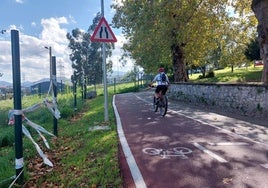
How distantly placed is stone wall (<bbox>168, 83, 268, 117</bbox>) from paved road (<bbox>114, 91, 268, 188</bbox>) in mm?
1553

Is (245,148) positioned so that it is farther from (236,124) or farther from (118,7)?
(118,7)

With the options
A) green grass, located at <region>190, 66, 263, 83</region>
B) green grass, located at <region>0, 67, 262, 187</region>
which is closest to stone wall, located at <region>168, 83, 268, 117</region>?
green grass, located at <region>0, 67, 262, 187</region>

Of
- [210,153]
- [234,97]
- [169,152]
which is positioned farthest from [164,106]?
[210,153]

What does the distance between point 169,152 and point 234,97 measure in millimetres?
7903

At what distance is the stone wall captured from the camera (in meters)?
12.2

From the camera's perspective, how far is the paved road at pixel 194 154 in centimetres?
532

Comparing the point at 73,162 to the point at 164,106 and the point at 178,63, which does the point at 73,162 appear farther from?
the point at 178,63

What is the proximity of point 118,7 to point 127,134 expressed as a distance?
23.1 meters

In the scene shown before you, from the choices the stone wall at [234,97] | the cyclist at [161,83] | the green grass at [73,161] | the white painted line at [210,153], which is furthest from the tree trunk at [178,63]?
the white painted line at [210,153]

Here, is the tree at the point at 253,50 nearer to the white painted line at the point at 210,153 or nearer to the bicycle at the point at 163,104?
the bicycle at the point at 163,104


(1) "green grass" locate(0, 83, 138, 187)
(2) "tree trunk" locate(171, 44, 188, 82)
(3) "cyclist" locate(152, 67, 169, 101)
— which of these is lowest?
(1) "green grass" locate(0, 83, 138, 187)

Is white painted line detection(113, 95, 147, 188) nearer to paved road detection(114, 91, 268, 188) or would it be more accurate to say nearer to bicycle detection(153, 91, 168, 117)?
paved road detection(114, 91, 268, 188)

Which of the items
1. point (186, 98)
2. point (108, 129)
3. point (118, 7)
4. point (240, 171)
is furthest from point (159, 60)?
point (240, 171)

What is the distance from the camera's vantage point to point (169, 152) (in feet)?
23.4
